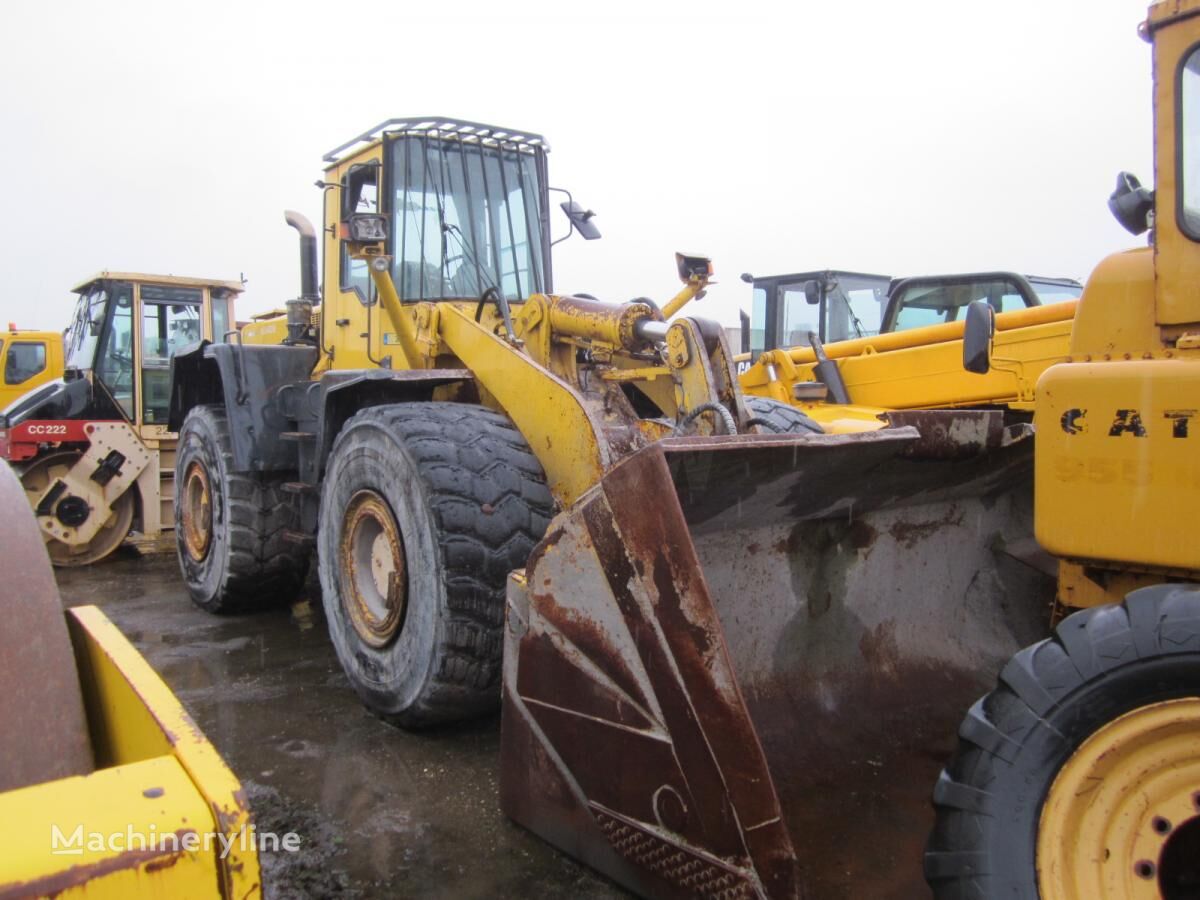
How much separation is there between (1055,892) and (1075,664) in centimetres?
46

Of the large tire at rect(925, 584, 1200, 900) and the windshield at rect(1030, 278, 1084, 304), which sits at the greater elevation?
the windshield at rect(1030, 278, 1084, 304)

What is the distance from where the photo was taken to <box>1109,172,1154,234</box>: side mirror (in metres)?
2.66

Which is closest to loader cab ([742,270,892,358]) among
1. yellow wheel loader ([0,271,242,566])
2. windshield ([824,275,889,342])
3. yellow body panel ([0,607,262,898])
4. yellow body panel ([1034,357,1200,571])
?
windshield ([824,275,889,342])

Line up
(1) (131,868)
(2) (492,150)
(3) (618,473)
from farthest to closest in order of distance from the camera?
1. (2) (492,150)
2. (3) (618,473)
3. (1) (131,868)

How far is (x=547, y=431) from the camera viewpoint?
373cm

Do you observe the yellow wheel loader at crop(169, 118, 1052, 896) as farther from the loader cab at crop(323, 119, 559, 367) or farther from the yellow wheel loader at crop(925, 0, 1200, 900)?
the yellow wheel loader at crop(925, 0, 1200, 900)

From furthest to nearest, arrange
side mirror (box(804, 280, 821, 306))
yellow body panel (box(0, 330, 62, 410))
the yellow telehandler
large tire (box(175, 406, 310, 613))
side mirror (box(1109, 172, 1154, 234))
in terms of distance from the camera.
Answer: yellow body panel (box(0, 330, 62, 410)) → side mirror (box(804, 280, 821, 306)) → the yellow telehandler → large tire (box(175, 406, 310, 613)) → side mirror (box(1109, 172, 1154, 234))

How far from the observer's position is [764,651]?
305 centimetres

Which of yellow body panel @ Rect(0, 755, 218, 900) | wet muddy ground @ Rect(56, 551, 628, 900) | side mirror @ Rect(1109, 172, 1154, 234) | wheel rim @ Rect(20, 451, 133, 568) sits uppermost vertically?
side mirror @ Rect(1109, 172, 1154, 234)

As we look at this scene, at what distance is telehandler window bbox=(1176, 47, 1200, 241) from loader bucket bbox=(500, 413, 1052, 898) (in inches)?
36.4

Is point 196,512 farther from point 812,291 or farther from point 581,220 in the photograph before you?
point 812,291

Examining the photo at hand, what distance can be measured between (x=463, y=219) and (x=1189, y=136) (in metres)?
3.61

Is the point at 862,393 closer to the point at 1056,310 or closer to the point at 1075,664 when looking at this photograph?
the point at 1056,310

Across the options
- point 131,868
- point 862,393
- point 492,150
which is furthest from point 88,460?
point 131,868
